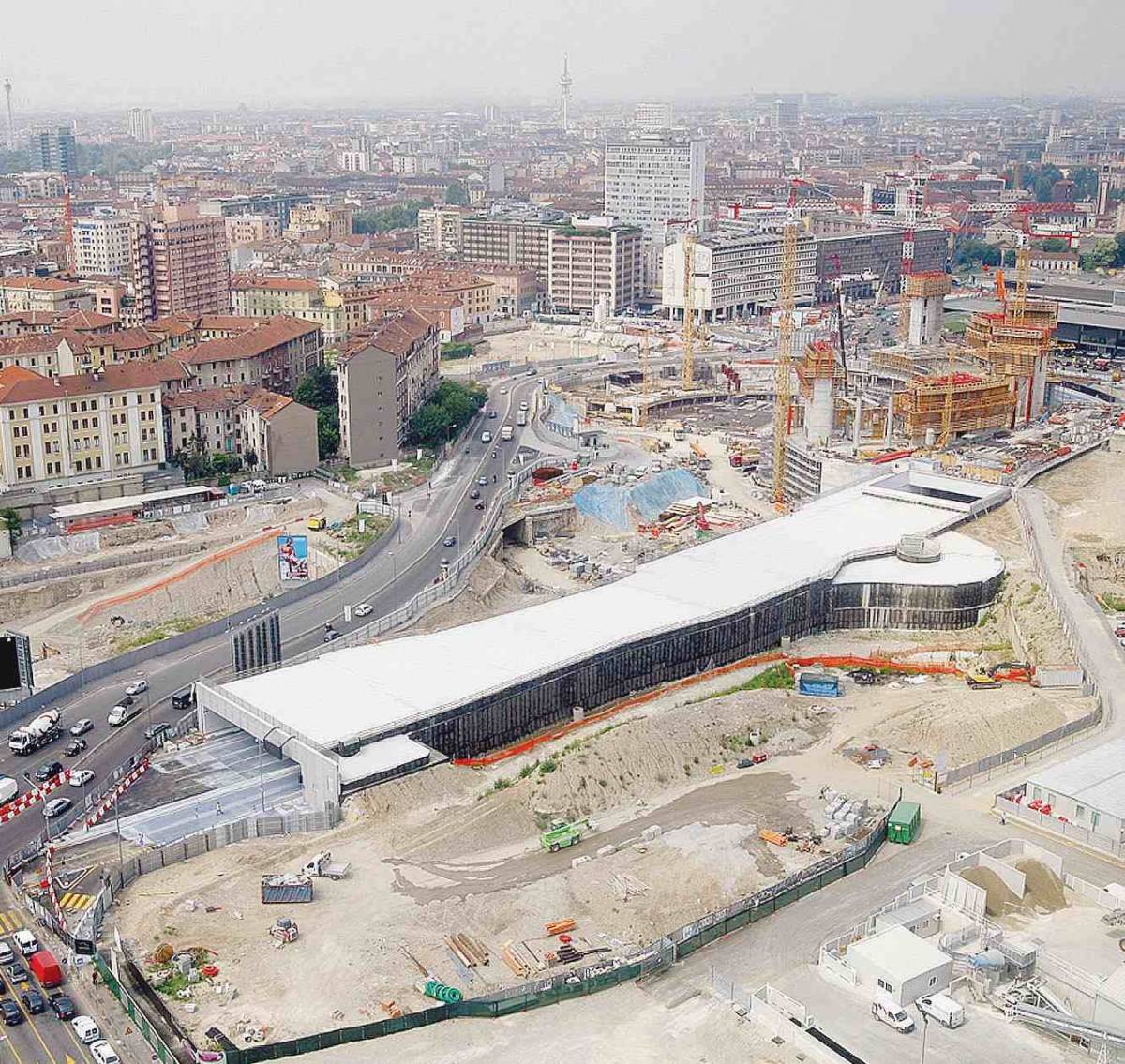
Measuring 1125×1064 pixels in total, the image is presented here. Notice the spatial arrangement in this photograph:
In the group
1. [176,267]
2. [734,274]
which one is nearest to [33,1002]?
[176,267]

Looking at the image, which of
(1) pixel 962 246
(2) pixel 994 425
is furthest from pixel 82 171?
(2) pixel 994 425

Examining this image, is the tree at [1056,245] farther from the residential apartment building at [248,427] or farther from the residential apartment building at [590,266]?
the residential apartment building at [248,427]

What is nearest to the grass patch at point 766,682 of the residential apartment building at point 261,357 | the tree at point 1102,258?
the residential apartment building at point 261,357

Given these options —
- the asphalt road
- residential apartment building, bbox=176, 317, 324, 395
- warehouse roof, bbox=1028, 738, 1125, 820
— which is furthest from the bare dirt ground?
residential apartment building, bbox=176, 317, 324, 395

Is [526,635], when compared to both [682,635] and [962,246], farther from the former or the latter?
[962,246]

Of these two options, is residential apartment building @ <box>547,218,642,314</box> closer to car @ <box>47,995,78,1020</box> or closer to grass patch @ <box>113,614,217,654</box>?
grass patch @ <box>113,614,217,654</box>
